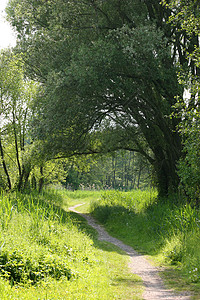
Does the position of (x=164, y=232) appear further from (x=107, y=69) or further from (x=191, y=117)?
(x=107, y=69)

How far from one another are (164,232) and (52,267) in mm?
6542

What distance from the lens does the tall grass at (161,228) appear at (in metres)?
8.83

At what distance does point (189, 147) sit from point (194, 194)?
1937 mm

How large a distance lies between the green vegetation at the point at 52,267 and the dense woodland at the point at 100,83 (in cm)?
424

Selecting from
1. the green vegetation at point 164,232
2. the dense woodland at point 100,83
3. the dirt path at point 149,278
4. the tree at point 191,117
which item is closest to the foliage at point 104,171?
the dense woodland at point 100,83

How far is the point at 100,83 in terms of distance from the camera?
13.5m

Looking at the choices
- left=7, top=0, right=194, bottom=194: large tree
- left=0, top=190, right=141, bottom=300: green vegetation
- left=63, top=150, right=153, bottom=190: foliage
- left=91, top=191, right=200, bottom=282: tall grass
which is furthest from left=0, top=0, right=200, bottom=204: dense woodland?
Result: left=0, top=190, right=141, bottom=300: green vegetation

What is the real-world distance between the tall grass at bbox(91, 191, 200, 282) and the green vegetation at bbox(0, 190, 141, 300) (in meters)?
1.58

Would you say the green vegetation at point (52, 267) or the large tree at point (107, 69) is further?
the large tree at point (107, 69)

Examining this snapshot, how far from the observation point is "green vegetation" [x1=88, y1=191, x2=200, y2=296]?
809 cm

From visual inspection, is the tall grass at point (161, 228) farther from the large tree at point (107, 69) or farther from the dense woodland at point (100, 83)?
the large tree at point (107, 69)

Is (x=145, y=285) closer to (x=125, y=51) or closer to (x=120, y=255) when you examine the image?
(x=120, y=255)

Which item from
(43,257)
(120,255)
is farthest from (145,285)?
(120,255)

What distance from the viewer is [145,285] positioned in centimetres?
702
